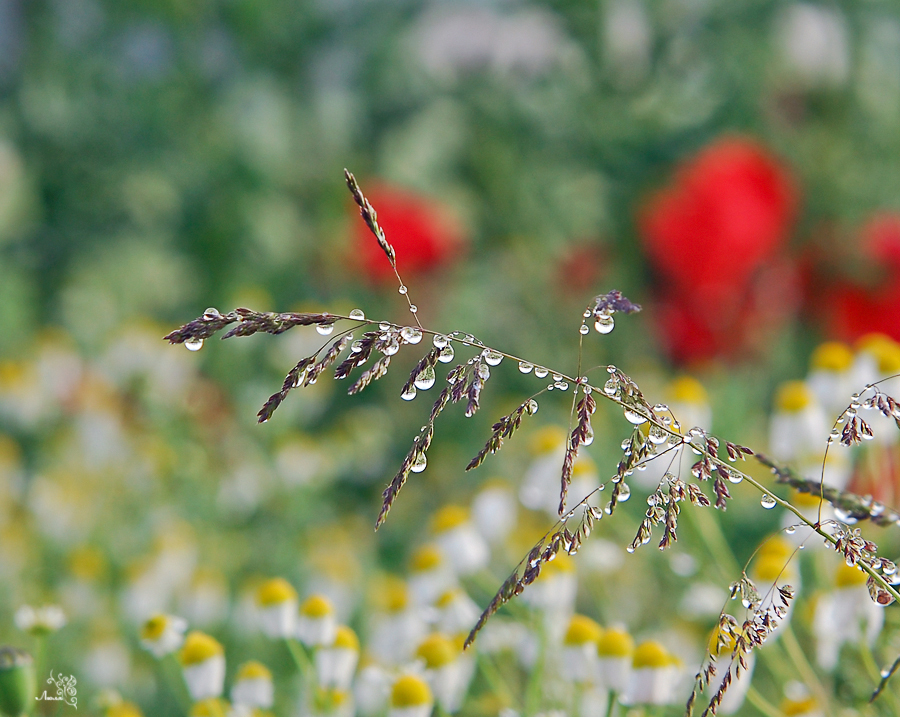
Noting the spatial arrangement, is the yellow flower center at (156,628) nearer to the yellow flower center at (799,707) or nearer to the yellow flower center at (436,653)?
the yellow flower center at (436,653)

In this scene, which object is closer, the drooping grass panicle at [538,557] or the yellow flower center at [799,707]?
the drooping grass panicle at [538,557]

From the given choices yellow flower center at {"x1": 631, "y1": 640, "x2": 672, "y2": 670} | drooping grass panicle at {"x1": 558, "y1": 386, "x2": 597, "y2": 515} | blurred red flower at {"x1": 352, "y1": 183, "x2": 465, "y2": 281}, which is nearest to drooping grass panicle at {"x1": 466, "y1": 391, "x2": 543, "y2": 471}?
drooping grass panicle at {"x1": 558, "y1": 386, "x2": 597, "y2": 515}

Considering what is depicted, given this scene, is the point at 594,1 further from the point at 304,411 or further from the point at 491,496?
the point at 491,496

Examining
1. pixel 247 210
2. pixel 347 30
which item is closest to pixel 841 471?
pixel 247 210

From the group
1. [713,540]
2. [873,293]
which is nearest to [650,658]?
[713,540]

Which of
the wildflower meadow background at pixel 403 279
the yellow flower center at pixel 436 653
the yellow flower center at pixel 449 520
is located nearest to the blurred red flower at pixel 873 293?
the wildflower meadow background at pixel 403 279

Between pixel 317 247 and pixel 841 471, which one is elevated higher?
pixel 317 247
